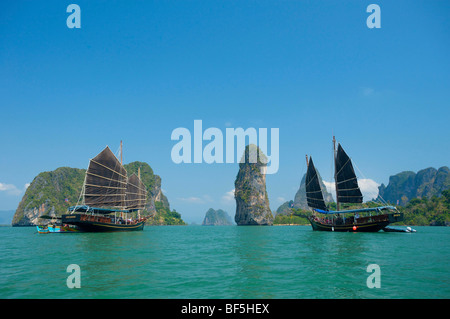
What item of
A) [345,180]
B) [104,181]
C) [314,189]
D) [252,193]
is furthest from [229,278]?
[252,193]

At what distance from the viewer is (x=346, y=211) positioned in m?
41.3

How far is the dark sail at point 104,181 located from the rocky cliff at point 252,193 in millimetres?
91725

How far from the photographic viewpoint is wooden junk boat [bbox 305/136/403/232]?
37438mm

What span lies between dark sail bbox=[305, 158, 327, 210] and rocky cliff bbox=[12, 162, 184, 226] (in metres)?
94.4

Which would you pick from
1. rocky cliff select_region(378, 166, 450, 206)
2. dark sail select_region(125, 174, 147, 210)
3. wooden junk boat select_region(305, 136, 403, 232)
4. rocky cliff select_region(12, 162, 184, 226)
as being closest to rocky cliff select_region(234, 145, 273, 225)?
rocky cliff select_region(12, 162, 184, 226)

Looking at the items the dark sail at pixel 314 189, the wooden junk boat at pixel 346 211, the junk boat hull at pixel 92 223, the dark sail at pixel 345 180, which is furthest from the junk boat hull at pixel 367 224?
the junk boat hull at pixel 92 223

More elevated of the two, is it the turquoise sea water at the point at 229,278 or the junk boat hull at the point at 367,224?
the turquoise sea water at the point at 229,278

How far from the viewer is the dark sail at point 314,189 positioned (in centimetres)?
4550

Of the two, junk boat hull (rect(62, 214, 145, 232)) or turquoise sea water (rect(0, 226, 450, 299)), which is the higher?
turquoise sea water (rect(0, 226, 450, 299))

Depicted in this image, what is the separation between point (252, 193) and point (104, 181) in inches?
3905

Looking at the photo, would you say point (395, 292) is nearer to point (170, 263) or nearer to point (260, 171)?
point (170, 263)

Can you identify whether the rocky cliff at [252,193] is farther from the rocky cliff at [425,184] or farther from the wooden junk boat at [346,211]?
the rocky cliff at [425,184]

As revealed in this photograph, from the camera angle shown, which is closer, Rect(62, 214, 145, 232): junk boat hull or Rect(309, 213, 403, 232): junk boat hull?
Rect(309, 213, 403, 232): junk boat hull

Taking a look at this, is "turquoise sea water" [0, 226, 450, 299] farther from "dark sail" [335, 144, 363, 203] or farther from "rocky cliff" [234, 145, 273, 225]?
"rocky cliff" [234, 145, 273, 225]
